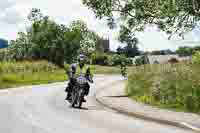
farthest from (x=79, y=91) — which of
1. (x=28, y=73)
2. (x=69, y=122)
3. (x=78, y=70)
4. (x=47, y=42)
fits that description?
(x=47, y=42)

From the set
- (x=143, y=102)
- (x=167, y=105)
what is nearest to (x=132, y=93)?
(x=143, y=102)

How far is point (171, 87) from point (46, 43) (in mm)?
87573

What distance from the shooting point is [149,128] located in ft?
43.9

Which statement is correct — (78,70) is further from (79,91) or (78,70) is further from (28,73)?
(28,73)

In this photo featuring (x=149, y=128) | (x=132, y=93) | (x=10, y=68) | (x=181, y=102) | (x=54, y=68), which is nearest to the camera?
(x=149, y=128)

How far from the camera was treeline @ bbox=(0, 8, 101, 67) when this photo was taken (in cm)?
10662

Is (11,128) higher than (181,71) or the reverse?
the reverse

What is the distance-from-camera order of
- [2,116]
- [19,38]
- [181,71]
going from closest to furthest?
[2,116], [181,71], [19,38]

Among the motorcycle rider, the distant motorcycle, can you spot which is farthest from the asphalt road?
the motorcycle rider

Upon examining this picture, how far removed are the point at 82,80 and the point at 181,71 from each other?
12.9 ft

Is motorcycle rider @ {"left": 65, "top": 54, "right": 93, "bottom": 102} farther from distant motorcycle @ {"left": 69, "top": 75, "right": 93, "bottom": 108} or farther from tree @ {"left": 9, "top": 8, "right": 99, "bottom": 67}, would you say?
tree @ {"left": 9, "top": 8, "right": 99, "bottom": 67}

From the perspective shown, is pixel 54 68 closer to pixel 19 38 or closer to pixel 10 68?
pixel 10 68

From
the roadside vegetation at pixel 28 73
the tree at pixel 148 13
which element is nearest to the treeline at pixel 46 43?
the roadside vegetation at pixel 28 73

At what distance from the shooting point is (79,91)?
767 inches
